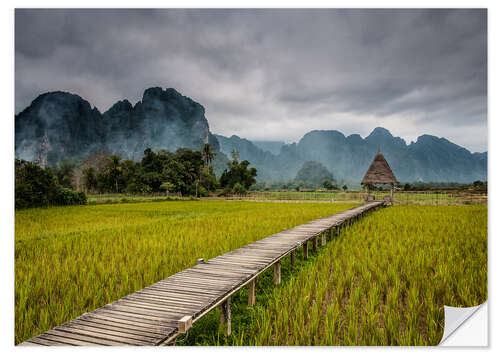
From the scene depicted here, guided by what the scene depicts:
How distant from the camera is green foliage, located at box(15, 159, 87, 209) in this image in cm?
442

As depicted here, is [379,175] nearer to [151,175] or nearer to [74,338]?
[74,338]

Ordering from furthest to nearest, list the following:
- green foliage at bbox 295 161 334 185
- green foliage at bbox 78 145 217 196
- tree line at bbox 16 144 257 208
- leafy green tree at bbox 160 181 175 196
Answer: green foliage at bbox 295 161 334 185, green foliage at bbox 78 145 217 196, tree line at bbox 16 144 257 208, leafy green tree at bbox 160 181 175 196

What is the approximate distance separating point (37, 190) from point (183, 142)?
130 ft

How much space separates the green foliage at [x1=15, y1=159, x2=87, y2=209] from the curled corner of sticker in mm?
5103

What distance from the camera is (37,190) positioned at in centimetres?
693

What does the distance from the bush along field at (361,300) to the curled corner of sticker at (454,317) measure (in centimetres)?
5

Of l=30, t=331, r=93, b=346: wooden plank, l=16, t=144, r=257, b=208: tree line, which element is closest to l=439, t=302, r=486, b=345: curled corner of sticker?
l=30, t=331, r=93, b=346: wooden plank

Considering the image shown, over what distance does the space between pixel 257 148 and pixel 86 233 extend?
3432 inches

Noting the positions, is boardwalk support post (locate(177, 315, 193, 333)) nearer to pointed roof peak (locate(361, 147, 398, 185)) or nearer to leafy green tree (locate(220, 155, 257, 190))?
pointed roof peak (locate(361, 147, 398, 185))

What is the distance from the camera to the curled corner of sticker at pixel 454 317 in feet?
7.68

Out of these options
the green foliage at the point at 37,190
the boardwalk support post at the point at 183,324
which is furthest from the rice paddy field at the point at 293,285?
the boardwalk support post at the point at 183,324
